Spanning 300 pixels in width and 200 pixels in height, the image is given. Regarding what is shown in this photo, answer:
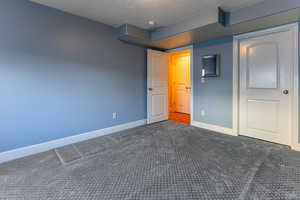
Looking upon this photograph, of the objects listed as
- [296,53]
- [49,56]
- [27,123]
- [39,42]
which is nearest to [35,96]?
[27,123]

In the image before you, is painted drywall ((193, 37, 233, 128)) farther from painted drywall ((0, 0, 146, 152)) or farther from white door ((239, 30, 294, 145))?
painted drywall ((0, 0, 146, 152))

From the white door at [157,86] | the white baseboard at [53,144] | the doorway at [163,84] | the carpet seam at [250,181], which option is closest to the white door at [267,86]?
the carpet seam at [250,181]

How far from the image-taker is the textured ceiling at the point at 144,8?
2.29 meters

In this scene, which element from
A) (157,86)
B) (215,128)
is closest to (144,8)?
(157,86)

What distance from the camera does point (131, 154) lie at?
93.0 inches

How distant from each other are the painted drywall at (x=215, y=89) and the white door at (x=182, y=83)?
1.58 metres

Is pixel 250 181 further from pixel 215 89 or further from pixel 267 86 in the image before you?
pixel 215 89

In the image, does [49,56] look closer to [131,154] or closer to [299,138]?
[131,154]

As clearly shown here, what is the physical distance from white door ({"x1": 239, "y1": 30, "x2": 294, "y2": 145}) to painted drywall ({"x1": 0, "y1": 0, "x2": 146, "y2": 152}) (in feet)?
Result: 8.25

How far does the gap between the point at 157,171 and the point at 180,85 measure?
413 centimetres

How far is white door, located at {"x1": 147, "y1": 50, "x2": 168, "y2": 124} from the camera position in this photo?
13.2 ft

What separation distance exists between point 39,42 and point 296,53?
4.05 m

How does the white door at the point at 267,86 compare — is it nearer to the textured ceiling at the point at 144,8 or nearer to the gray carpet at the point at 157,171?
the gray carpet at the point at 157,171

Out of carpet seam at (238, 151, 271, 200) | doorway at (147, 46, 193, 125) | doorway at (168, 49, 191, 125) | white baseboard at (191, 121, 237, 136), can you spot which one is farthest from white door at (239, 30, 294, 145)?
doorway at (168, 49, 191, 125)
